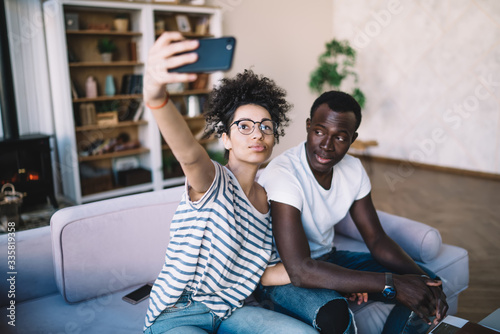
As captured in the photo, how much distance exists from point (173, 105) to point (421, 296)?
3.19 feet

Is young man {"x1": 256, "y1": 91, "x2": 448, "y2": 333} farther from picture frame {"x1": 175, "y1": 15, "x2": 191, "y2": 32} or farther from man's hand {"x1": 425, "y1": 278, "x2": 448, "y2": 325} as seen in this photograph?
picture frame {"x1": 175, "y1": 15, "x2": 191, "y2": 32}

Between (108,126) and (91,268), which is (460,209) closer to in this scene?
(91,268)

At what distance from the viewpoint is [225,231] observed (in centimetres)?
112

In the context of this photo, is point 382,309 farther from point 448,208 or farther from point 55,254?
point 448,208

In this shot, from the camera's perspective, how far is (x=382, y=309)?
5.04 feet

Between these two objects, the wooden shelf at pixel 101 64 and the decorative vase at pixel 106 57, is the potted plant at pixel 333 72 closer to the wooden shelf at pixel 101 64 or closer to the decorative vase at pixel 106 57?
the wooden shelf at pixel 101 64

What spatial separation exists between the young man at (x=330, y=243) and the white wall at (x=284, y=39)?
3792mm

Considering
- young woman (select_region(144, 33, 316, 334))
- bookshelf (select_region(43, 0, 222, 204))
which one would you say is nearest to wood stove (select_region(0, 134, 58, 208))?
bookshelf (select_region(43, 0, 222, 204))

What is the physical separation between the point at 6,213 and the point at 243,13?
3592 mm

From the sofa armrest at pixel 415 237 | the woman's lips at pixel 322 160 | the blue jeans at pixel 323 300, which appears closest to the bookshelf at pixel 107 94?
the sofa armrest at pixel 415 237

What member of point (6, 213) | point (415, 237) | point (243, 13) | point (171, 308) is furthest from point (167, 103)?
point (243, 13)

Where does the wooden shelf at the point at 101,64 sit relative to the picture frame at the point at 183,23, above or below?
below

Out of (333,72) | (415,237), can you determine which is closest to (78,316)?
(415,237)

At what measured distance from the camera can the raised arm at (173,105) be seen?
2.32ft
